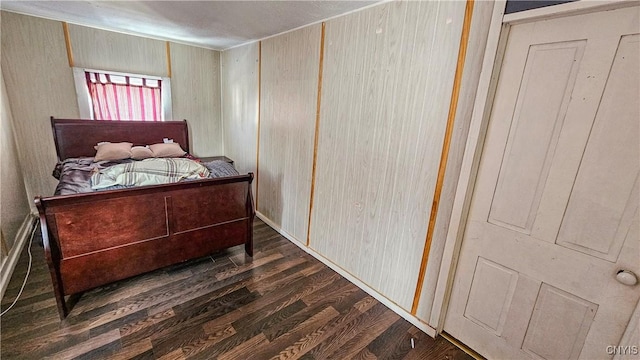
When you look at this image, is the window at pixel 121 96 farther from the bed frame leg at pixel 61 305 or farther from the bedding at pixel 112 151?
the bed frame leg at pixel 61 305

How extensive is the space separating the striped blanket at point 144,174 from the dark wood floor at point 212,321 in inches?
32.8

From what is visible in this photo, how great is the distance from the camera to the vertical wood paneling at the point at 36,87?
2820 mm

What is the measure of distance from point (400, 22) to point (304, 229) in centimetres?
206

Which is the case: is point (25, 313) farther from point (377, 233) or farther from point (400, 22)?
point (400, 22)

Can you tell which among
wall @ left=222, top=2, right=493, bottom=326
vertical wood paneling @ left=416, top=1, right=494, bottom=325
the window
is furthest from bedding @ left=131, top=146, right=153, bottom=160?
vertical wood paneling @ left=416, top=1, right=494, bottom=325

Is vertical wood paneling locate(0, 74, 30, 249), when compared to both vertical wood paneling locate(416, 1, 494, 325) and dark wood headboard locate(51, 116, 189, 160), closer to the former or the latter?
dark wood headboard locate(51, 116, 189, 160)

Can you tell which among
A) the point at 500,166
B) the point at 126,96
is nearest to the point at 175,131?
the point at 126,96

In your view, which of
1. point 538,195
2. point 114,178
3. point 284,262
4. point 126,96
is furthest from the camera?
point 126,96

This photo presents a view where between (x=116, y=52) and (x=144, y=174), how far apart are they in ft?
7.49

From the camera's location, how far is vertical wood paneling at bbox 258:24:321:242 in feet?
8.50

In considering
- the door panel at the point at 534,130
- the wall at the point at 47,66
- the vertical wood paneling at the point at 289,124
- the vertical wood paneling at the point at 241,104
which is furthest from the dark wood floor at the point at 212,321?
the vertical wood paneling at the point at 241,104

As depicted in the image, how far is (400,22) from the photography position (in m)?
1.78

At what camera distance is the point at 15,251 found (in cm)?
239

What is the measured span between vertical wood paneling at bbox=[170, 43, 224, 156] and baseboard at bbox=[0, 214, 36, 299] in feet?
6.54
